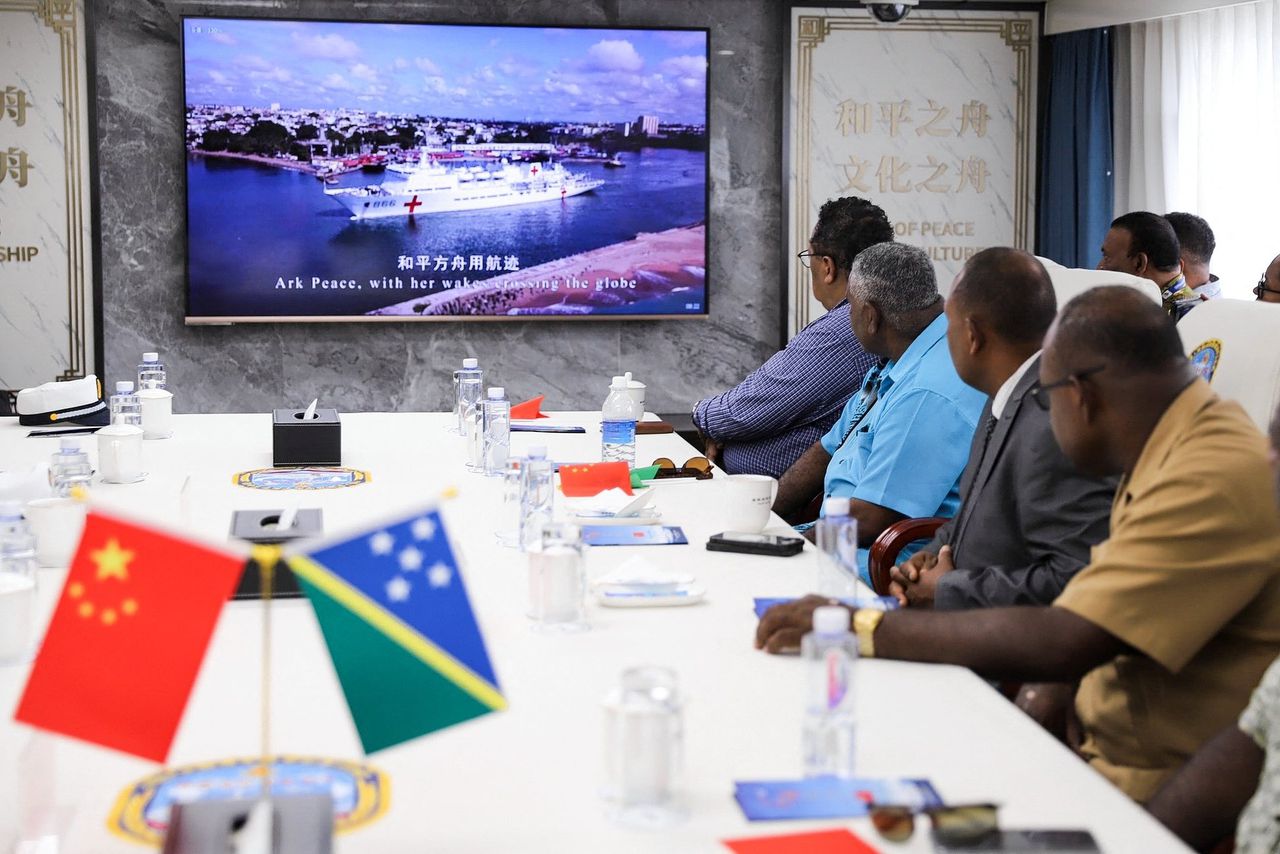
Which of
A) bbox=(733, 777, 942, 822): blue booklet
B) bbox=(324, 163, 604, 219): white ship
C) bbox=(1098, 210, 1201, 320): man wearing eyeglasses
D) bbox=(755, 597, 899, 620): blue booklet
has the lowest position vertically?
bbox=(733, 777, 942, 822): blue booklet

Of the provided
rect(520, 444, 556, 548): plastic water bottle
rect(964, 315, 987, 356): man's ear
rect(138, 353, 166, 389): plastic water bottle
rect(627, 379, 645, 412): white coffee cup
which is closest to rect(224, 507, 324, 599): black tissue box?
rect(520, 444, 556, 548): plastic water bottle

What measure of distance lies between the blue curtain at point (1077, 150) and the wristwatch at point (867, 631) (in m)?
4.63

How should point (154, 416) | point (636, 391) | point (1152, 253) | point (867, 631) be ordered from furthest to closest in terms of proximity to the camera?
point (1152, 253)
point (636, 391)
point (154, 416)
point (867, 631)

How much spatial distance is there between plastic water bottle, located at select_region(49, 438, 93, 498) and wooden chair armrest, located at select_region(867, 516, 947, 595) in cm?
160

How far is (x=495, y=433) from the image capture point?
3445mm

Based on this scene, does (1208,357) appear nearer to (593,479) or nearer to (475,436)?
(593,479)

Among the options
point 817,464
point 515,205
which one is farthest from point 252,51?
point 817,464

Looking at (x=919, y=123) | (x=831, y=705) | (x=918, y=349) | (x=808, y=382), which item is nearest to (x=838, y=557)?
(x=831, y=705)

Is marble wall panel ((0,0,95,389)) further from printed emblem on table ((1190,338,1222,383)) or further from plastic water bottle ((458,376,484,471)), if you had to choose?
printed emblem on table ((1190,338,1222,383))

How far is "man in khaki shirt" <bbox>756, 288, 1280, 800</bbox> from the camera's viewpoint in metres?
1.79

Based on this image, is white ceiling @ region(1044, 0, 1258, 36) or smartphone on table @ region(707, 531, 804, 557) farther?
white ceiling @ region(1044, 0, 1258, 36)

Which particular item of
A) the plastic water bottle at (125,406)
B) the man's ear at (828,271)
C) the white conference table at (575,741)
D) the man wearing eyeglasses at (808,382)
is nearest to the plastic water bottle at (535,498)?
the white conference table at (575,741)

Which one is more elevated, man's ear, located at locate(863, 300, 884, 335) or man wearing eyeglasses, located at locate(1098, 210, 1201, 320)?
man wearing eyeglasses, located at locate(1098, 210, 1201, 320)

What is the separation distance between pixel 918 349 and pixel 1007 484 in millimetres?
851
